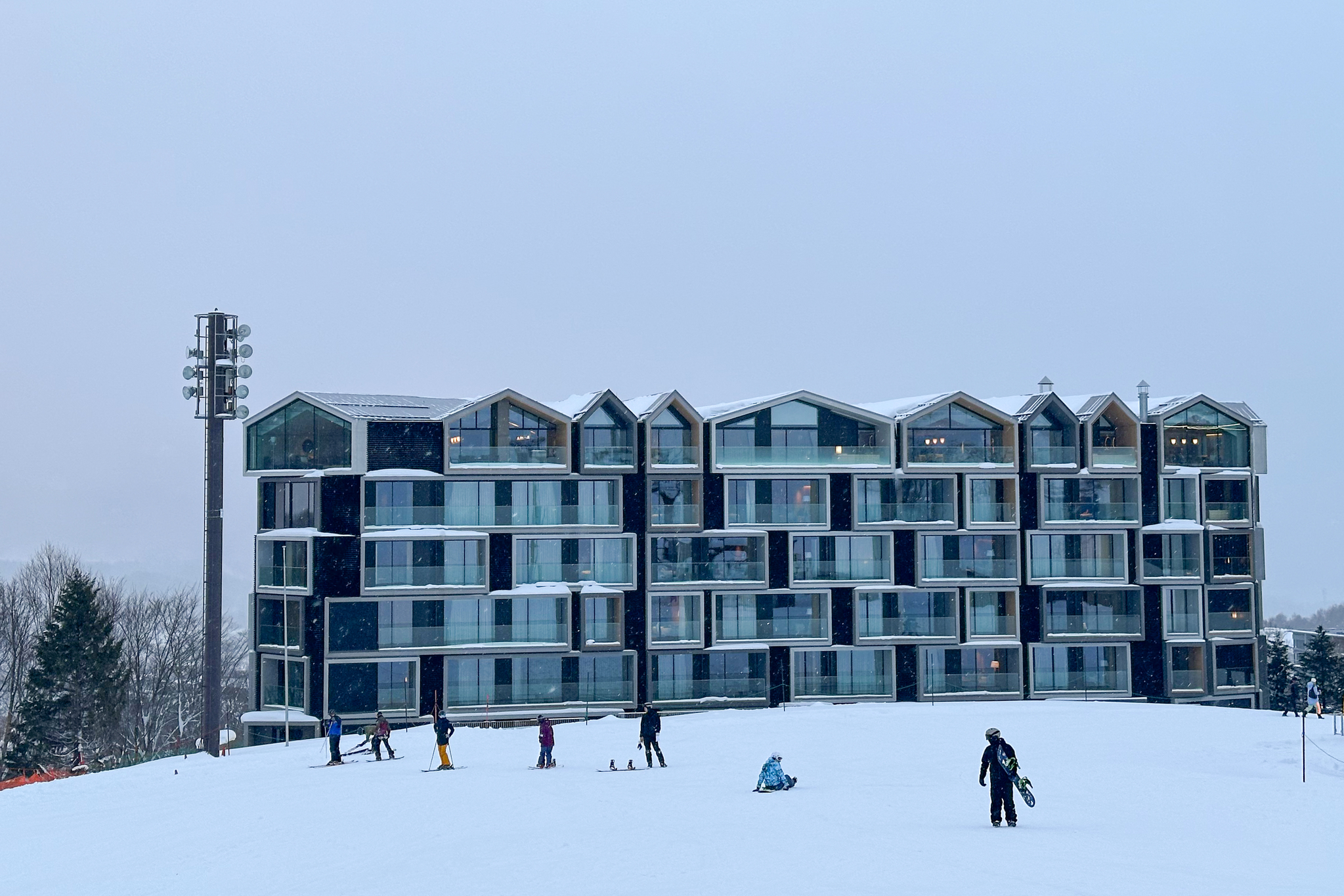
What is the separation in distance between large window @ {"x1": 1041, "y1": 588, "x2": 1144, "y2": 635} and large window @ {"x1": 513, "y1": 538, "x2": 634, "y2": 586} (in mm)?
17875

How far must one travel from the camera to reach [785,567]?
185 feet

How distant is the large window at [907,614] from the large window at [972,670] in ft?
3.05

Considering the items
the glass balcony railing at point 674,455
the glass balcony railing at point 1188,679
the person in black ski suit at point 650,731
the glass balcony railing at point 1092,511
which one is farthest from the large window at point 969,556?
the person in black ski suit at point 650,731

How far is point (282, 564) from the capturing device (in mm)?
54000

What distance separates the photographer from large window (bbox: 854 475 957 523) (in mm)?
57031

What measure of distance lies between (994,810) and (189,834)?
565 inches

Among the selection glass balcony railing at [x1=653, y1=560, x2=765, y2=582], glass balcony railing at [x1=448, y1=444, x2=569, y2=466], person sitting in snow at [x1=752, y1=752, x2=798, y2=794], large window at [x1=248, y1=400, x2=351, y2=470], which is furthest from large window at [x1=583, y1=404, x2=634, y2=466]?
person sitting in snow at [x1=752, y1=752, x2=798, y2=794]

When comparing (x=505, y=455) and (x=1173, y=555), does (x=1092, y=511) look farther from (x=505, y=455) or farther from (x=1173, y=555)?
(x=505, y=455)

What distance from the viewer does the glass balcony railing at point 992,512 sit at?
57.8 meters

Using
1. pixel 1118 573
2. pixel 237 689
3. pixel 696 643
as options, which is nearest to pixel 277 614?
pixel 696 643

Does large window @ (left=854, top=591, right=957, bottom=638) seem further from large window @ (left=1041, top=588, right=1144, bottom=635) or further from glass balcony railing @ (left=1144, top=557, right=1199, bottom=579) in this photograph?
glass balcony railing @ (left=1144, top=557, right=1199, bottom=579)

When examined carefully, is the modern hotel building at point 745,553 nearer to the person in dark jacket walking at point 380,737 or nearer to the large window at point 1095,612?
the large window at point 1095,612

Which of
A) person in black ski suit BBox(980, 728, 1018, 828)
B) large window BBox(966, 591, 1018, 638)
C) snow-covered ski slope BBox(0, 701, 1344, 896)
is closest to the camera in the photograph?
snow-covered ski slope BBox(0, 701, 1344, 896)

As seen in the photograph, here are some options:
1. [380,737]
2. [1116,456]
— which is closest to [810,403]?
[1116,456]
